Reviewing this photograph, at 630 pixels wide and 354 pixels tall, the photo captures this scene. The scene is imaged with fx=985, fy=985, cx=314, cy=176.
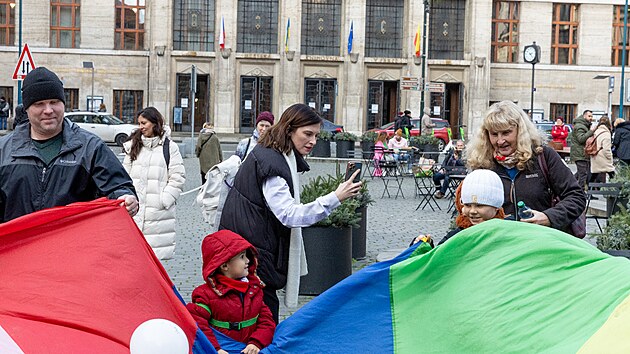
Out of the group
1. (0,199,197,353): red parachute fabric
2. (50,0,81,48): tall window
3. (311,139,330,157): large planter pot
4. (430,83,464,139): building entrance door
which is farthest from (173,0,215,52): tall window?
(0,199,197,353): red parachute fabric

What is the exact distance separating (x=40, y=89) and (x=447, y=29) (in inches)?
2031

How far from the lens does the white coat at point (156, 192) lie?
9.30m

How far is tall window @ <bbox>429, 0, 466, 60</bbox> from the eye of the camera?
5547cm

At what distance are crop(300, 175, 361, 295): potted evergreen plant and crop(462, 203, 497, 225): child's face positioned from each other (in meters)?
4.60

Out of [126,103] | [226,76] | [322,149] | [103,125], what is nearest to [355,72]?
[226,76]

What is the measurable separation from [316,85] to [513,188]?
4882 centimetres

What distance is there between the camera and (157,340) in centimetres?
306

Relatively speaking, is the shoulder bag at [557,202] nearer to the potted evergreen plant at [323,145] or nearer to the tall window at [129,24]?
the potted evergreen plant at [323,145]

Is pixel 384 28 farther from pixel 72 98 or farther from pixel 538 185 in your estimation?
pixel 538 185

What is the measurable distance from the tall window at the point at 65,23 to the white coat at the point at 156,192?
1844 inches

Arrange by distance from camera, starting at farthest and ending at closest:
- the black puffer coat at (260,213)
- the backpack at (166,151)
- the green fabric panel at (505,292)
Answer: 1. the backpack at (166,151)
2. the black puffer coat at (260,213)
3. the green fabric panel at (505,292)

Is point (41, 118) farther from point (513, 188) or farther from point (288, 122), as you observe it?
point (513, 188)

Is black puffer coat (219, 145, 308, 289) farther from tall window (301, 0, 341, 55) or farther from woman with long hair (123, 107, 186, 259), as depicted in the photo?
tall window (301, 0, 341, 55)

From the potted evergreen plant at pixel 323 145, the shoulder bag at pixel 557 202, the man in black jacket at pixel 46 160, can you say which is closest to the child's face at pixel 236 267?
the man in black jacket at pixel 46 160
